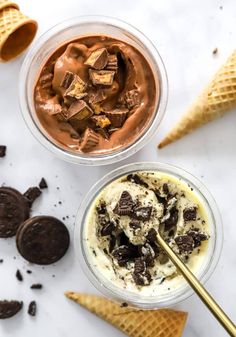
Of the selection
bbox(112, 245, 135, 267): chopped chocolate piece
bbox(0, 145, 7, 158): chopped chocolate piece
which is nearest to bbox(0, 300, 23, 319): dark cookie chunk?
bbox(112, 245, 135, 267): chopped chocolate piece

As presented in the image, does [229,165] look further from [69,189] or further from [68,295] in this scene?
[68,295]

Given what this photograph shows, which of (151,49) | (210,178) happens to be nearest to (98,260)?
(210,178)

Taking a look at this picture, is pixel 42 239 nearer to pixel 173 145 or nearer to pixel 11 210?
pixel 11 210

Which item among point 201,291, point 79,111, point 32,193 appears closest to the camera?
point 201,291

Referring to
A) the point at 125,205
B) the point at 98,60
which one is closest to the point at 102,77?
the point at 98,60

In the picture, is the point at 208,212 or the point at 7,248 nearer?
the point at 208,212

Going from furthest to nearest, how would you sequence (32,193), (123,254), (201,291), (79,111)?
(32,193) → (123,254) → (79,111) → (201,291)
